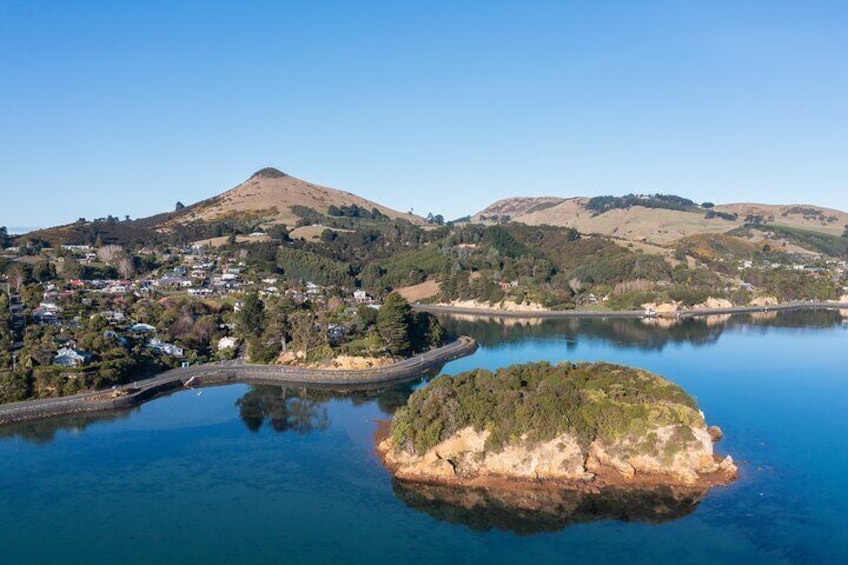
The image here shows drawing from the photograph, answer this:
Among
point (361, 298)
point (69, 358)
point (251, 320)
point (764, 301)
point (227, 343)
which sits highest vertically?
Answer: point (361, 298)

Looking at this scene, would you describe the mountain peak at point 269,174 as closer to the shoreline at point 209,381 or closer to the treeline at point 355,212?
the treeline at point 355,212

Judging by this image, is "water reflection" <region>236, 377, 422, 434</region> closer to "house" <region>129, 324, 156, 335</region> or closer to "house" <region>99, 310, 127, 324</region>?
"house" <region>129, 324, 156, 335</region>

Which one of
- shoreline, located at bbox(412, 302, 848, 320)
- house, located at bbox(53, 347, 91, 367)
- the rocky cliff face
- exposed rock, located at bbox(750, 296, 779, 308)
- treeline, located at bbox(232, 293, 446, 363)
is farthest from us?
exposed rock, located at bbox(750, 296, 779, 308)

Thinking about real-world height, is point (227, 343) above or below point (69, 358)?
below

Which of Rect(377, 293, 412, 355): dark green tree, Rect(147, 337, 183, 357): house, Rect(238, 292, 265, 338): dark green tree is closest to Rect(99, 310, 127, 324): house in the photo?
Rect(147, 337, 183, 357): house

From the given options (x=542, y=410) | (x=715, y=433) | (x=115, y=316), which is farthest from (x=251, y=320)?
(x=715, y=433)

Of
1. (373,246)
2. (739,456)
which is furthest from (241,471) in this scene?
(373,246)

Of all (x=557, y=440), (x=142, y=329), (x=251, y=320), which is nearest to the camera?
(x=557, y=440)

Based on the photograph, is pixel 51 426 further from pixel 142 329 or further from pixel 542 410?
pixel 542 410

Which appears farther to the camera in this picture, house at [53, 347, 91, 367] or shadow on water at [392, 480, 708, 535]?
house at [53, 347, 91, 367]
